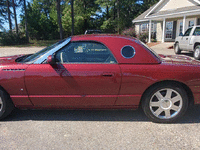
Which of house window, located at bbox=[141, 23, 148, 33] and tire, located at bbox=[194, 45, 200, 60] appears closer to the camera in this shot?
tire, located at bbox=[194, 45, 200, 60]

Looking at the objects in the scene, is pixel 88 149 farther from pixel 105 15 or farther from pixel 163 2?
pixel 105 15

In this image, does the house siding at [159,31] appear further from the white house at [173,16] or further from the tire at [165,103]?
the tire at [165,103]

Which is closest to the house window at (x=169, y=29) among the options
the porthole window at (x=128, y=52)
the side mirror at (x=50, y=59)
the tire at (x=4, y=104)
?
the porthole window at (x=128, y=52)

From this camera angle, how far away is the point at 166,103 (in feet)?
10.5

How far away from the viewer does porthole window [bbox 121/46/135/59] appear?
3129 mm

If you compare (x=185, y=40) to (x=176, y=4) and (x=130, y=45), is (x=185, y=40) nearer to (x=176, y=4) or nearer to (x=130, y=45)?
(x=130, y=45)

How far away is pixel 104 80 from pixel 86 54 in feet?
2.09

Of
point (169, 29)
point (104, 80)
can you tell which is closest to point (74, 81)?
point (104, 80)

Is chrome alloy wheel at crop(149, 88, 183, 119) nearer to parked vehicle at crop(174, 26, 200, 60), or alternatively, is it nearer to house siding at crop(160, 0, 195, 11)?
parked vehicle at crop(174, 26, 200, 60)

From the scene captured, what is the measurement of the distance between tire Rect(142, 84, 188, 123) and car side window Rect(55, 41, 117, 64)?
34.7 inches

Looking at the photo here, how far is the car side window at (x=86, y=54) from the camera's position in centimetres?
319

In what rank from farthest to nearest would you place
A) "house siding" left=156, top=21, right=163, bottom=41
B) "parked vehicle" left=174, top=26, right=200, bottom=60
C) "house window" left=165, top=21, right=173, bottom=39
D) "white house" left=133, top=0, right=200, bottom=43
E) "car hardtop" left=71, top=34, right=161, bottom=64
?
"house siding" left=156, top=21, right=163, bottom=41 < "house window" left=165, top=21, right=173, bottom=39 < "white house" left=133, top=0, right=200, bottom=43 < "parked vehicle" left=174, top=26, right=200, bottom=60 < "car hardtop" left=71, top=34, right=161, bottom=64

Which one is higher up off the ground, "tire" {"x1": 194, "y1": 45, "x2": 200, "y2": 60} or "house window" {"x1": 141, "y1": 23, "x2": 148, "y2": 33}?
"house window" {"x1": 141, "y1": 23, "x2": 148, "y2": 33}

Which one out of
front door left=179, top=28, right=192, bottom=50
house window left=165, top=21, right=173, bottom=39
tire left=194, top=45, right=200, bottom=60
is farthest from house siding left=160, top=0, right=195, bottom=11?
tire left=194, top=45, right=200, bottom=60
